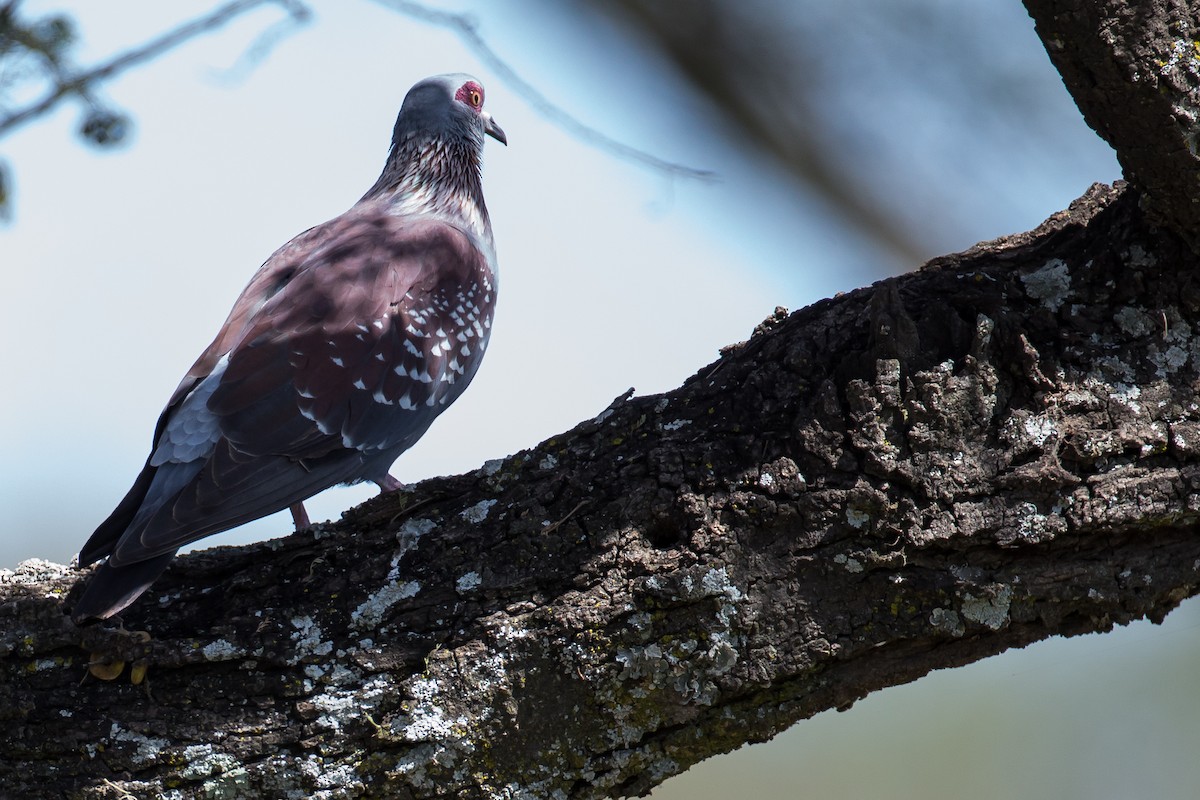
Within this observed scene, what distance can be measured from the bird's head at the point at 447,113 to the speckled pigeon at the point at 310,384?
82 centimetres

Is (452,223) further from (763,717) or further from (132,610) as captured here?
(763,717)

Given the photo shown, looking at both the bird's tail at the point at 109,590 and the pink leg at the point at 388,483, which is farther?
the pink leg at the point at 388,483

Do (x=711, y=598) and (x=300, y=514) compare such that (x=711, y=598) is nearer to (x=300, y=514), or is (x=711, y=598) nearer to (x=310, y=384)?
(x=310, y=384)

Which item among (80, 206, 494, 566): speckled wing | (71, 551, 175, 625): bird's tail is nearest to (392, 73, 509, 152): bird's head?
(80, 206, 494, 566): speckled wing

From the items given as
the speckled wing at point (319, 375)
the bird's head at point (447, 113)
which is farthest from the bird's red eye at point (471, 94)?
the speckled wing at point (319, 375)

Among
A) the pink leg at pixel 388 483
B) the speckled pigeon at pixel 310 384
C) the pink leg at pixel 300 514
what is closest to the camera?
the speckled pigeon at pixel 310 384

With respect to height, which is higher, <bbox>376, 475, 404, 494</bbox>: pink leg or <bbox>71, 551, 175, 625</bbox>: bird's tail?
<bbox>376, 475, 404, 494</bbox>: pink leg

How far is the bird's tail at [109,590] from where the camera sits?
102 inches

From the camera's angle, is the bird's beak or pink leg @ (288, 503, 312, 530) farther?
the bird's beak

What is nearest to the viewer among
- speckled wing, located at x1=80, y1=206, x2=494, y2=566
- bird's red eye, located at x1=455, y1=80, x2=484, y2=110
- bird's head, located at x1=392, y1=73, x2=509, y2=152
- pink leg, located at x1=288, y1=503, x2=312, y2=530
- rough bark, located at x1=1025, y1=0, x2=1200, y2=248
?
rough bark, located at x1=1025, y1=0, x2=1200, y2=248

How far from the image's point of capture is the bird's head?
5.95 metres

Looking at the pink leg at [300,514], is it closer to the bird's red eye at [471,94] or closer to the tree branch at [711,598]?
the tree branch at [711,598]

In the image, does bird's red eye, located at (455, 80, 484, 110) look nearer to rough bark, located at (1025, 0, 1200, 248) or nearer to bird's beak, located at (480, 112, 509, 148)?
bird's beak, located at (480, 112, 509, 148)

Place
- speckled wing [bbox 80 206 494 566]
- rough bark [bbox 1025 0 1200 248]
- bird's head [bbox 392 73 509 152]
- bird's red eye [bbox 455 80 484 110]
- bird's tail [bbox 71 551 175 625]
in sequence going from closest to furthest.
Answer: rough bark [bbox 1025 0 1200 248] < bird's tail [bbox 71 551 175 625] < speckled wing [bbox 80 206 494 566] < bird's head [bbox 392 73 509 152] < bird's red eye [bbox 455 80 484 110]
